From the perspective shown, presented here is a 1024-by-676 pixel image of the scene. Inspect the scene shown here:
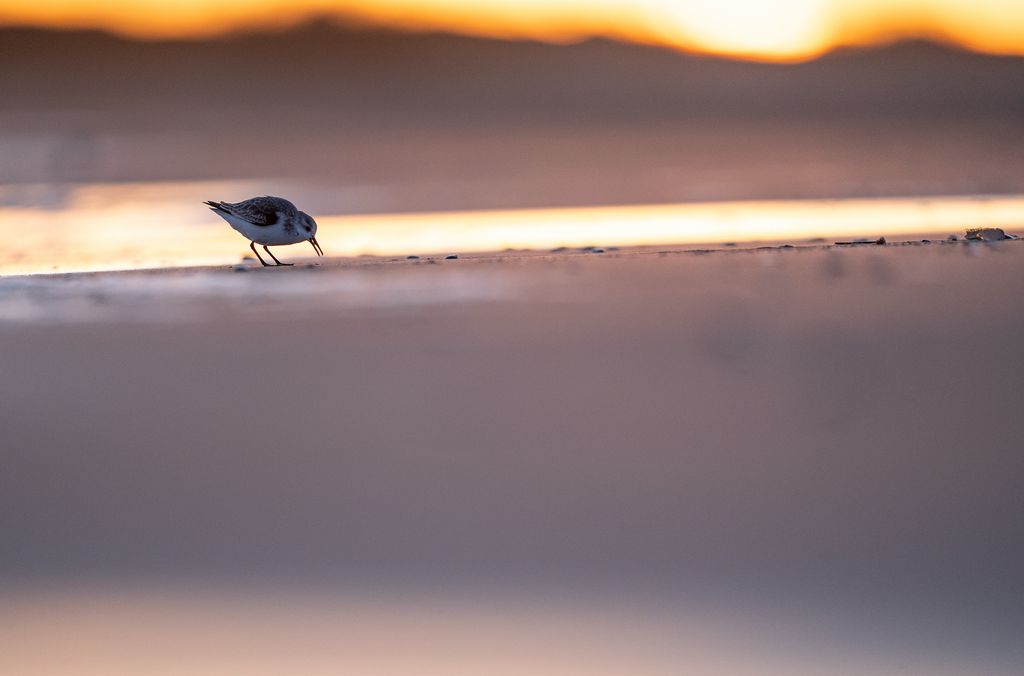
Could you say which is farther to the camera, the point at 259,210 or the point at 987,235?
the point at 987,235

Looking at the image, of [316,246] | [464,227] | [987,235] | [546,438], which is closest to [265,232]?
[316,246]

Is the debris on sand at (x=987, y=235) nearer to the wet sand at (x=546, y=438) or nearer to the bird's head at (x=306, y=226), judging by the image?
the wet sand at (x=546, y=438)

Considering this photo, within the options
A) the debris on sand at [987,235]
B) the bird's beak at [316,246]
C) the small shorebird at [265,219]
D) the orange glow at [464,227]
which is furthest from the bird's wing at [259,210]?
the debris on sand at [987,235]

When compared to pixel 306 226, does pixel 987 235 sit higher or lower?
higher

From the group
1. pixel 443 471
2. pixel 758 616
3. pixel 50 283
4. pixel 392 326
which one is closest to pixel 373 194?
pixel 50 283

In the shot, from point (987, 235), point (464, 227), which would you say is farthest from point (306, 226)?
point (987, 235)

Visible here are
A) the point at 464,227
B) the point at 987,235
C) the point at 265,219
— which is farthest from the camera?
the point at 464,227

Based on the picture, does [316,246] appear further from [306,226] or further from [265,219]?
[265,219]

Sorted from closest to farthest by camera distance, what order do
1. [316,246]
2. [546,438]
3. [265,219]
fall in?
1. [546,438]
2. [265,219]
3. [316,246]

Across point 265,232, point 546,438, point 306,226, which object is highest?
point 306,226

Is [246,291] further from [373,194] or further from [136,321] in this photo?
[373,194]
